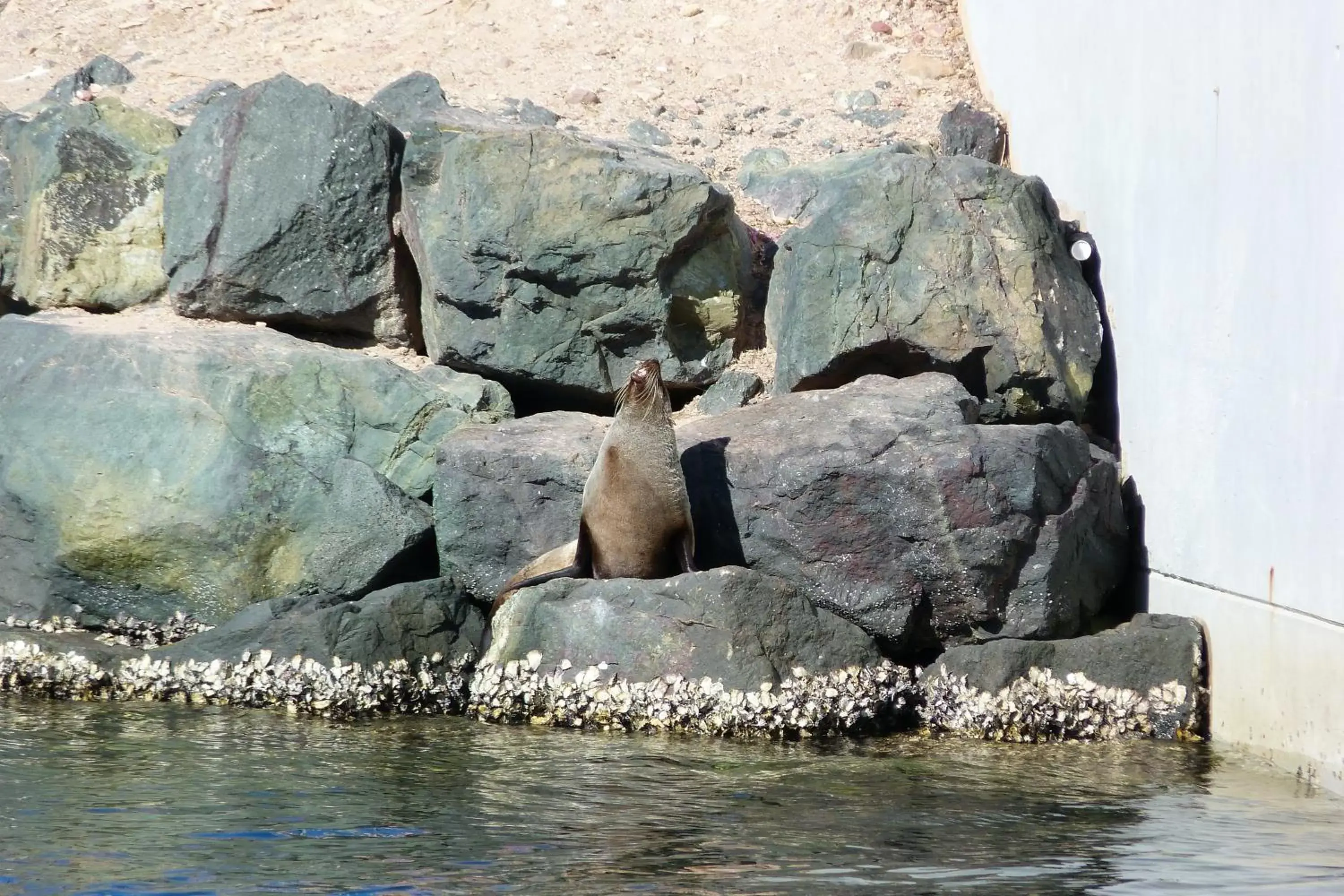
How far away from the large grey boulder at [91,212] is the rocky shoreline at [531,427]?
0.02m

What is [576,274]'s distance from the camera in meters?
8.08

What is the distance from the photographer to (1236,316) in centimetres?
642

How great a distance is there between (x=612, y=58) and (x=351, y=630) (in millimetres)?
5501

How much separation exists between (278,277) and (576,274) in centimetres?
171

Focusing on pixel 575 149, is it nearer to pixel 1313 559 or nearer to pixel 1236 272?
pixel 1236 272

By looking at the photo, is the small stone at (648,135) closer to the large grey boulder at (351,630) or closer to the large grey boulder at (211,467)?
the large grey boulder at (211,467)

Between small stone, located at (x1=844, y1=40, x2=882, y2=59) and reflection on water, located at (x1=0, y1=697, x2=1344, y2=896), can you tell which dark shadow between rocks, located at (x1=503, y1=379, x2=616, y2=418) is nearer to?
reflection on water, located at (x1=0, y1=697, x2=1344, y2=896)

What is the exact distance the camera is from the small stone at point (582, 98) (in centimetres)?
1027

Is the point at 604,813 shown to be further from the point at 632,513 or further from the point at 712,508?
the point at 712,508

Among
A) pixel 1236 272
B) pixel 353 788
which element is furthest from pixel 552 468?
pixel 1236 272

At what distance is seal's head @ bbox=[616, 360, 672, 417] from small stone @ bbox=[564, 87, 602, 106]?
3459 millimetres

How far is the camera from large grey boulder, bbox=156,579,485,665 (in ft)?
22.3

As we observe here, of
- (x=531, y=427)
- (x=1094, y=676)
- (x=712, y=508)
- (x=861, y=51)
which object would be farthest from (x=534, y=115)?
(x=1094, y=676)

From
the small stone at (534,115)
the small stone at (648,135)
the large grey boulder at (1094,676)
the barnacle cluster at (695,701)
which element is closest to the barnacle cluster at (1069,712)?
the large grey boulder at (1094,676)
